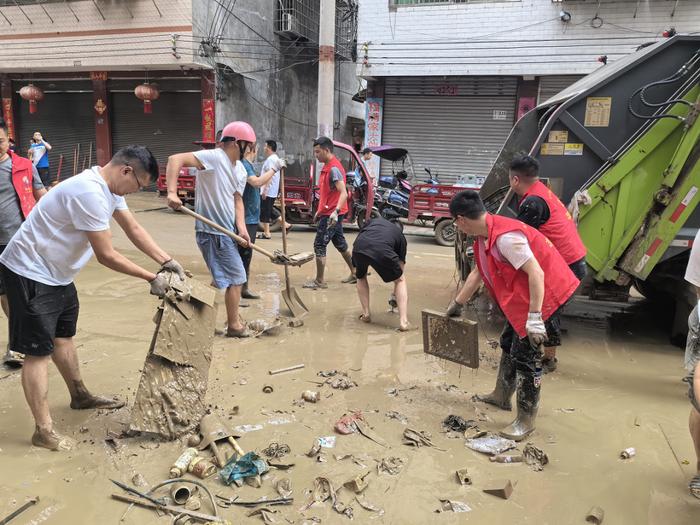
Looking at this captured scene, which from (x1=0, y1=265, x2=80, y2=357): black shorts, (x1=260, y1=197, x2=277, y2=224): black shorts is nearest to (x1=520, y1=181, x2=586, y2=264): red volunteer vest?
(x1=0, y1=265, x2=80, y2=357): black shorts

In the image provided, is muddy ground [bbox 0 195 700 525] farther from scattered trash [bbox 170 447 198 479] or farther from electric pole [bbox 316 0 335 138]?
electric pole [bbox 316 0 335 138]

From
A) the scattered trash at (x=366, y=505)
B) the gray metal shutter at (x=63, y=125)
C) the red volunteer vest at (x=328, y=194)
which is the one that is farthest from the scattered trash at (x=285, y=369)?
the gray metal shutter at (x=63, y=125)

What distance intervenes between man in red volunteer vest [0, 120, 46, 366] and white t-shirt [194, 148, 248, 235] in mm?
1250

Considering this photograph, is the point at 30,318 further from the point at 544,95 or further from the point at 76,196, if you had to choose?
the point at 544,95

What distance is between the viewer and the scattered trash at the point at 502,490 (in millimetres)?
2504

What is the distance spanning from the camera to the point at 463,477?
2.63 m

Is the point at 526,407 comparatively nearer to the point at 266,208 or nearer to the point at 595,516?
the point at 595,516

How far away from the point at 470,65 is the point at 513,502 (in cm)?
1294

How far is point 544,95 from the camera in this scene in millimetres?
13359

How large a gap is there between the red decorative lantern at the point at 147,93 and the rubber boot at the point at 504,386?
14.7 metres

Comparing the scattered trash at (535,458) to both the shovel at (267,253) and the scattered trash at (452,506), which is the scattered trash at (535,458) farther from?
the shovel at (267,253)

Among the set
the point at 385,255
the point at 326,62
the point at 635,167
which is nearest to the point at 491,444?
the point at 385,255

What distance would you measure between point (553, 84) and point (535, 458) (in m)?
12.6

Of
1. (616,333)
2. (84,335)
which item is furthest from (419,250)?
(84,335)
